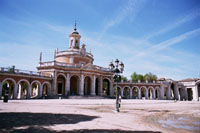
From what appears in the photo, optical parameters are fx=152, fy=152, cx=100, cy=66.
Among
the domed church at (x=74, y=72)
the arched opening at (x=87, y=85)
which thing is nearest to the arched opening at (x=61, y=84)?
the domed church at (x=74, y=72)

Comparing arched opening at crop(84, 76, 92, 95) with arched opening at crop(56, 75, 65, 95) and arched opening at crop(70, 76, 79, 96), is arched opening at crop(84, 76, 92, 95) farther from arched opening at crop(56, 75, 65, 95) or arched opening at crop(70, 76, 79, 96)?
arched opening at crop(56, 75, 65, 95)

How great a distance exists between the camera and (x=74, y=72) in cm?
3875

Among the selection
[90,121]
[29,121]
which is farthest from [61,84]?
[90,121]

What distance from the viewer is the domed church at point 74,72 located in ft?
120

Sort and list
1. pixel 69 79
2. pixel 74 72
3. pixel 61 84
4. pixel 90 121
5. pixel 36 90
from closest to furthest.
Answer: pixel 90 121 → pixel 69 79 → pixel 74 72 → pixel 61 84 → pixel 36 90

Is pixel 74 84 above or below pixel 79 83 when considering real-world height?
below

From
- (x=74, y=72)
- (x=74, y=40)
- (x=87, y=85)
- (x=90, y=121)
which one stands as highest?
(x=74, y=40)

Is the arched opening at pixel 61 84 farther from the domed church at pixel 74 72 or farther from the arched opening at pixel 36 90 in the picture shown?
the arched opening at pixel 36 90

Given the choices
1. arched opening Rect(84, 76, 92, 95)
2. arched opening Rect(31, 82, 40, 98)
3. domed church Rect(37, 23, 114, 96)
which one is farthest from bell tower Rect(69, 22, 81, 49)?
arched opening Rect(31, 82, 40, 98)

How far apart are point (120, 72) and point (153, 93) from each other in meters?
41.2

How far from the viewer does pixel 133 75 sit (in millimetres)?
80375

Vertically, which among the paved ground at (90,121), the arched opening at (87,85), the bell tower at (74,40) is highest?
the bell tower at (74,40)

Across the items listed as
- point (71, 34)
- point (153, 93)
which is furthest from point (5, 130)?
point (153, 93)

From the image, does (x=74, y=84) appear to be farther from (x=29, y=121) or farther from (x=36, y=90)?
(x=29, y=121)
